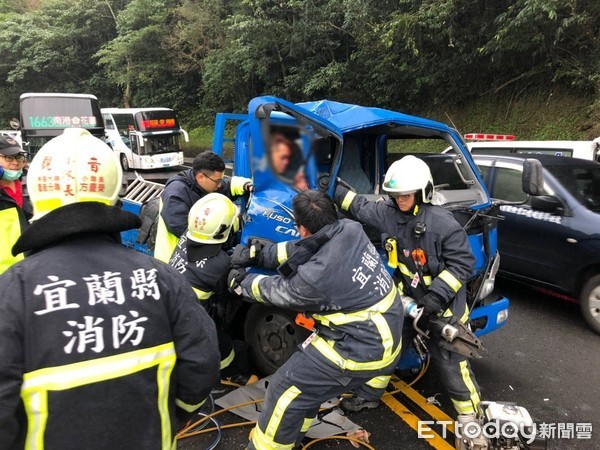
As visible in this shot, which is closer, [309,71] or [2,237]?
[2,237]

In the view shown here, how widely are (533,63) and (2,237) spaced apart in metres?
12.2

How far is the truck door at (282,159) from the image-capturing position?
103 inches

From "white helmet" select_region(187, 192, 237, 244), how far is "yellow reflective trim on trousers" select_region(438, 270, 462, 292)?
139 centimetres

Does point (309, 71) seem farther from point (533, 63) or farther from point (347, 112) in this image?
point (347, 112)

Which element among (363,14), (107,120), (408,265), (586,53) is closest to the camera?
(408,265)

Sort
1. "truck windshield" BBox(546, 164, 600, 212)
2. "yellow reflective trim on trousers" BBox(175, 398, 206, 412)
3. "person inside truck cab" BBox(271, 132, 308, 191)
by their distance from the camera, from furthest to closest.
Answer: "truck windshield" BBox(546, 164, 600, 212)
"person inside truck cab" BBox(271, 132, 308, 191)
"yellow reflective trim on trousers" BBox(175, 398, 206, 412)

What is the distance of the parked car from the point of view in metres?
4.29

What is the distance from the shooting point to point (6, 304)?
113cm

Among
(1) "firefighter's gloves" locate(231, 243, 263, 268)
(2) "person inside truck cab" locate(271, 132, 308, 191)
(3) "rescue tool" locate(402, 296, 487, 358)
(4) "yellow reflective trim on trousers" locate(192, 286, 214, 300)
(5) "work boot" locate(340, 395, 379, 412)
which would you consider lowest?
(5) "work boot" locate(340, 395, 379, 412)

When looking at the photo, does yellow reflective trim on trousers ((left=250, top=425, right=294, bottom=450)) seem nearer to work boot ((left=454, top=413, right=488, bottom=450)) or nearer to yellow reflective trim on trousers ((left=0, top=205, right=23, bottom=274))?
work boot ((left=454, top=413, right=488, bottom=450))

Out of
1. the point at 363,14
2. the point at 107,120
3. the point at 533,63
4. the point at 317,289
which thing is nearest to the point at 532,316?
the point at 317,289

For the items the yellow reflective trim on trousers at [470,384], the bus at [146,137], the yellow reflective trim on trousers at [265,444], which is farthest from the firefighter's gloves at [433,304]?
the bus at [146,137]

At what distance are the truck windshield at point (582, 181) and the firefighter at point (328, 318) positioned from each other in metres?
3.09

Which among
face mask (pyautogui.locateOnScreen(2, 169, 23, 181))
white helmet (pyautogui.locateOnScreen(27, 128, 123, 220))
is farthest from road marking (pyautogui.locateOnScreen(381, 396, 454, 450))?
face mask (pyautogui.locateOnScreen(2, 169, 23, 181))
